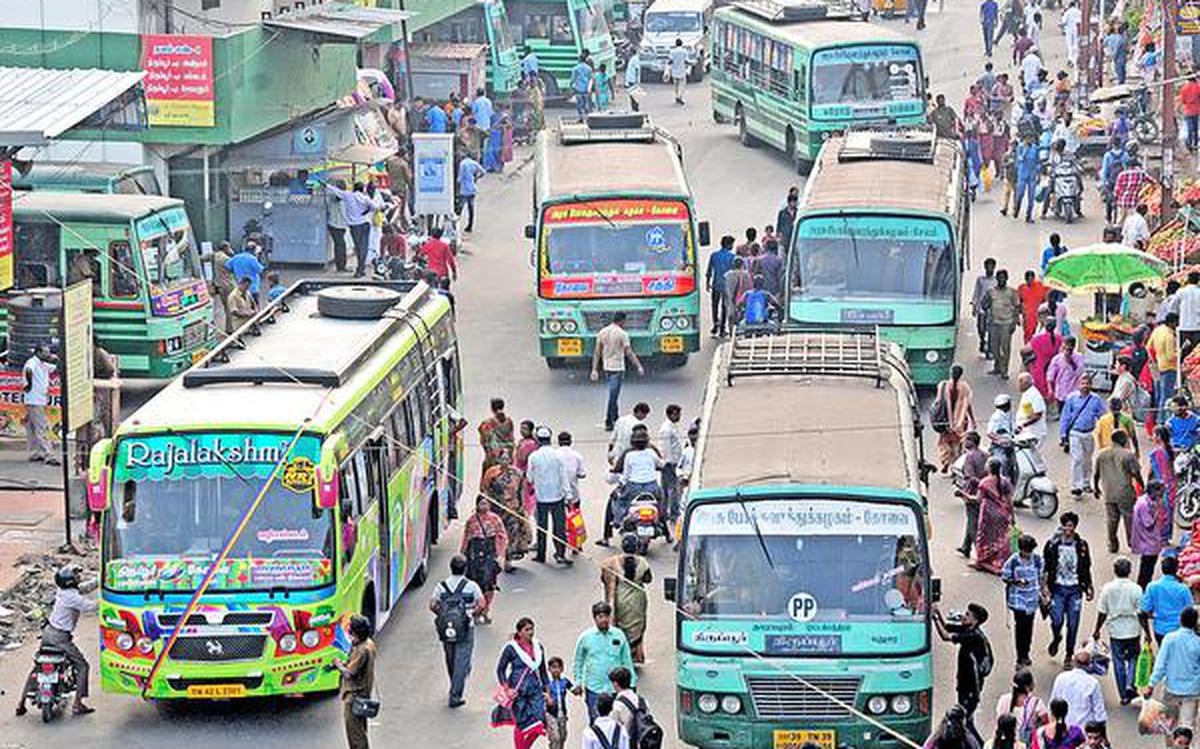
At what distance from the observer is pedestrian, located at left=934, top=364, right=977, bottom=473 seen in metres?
27.5

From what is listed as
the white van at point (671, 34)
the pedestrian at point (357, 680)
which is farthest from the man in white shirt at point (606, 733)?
the white van at point (671, 34)

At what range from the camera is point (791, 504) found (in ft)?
61.5

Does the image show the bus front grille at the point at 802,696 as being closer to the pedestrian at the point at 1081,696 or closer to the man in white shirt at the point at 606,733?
the man in white shirt at the point at 606,733

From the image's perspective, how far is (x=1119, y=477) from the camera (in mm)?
Answer: 24422

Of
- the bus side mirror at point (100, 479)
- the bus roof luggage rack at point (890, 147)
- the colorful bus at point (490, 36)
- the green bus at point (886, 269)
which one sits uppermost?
the colorful bus at point (490, 36)

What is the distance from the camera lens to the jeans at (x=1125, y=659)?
2041 centimetres

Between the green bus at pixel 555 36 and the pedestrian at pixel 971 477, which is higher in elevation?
the green bus at pixel 555 36

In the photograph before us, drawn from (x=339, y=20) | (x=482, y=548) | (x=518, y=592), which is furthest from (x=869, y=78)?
(x=482, y=548)

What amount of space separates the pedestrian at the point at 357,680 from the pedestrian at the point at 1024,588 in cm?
526

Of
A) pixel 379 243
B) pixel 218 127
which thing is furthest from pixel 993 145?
pixel 218 127

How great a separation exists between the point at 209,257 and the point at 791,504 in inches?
689

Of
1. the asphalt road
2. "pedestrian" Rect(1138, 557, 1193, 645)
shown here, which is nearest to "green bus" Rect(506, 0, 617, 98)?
the asphalt road

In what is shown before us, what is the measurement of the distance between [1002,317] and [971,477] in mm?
7080

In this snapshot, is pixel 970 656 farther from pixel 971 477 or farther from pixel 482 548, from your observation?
pixel 971 477
